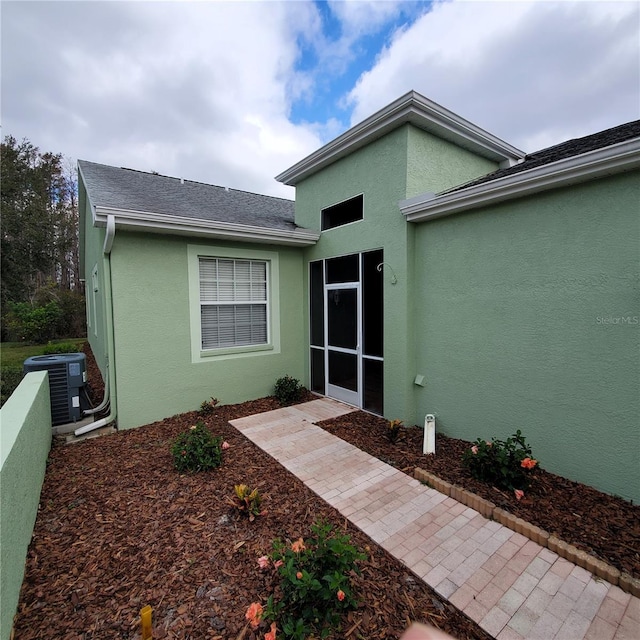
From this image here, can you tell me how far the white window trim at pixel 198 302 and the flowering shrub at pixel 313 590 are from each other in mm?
4443

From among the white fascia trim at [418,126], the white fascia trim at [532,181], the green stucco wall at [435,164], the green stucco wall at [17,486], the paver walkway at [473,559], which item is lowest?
the paver walkway at [473,559]

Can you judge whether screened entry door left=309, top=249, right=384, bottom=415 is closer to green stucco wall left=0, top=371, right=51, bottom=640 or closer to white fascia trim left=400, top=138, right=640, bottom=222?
white fascia trim left=400, top=138, right=640, bottom=222

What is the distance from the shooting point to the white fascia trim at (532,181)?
2922 millimetres

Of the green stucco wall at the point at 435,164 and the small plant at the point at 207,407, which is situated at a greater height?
the green stucco wall at the point at 435,164

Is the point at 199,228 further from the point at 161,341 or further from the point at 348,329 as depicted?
the point at 348,329

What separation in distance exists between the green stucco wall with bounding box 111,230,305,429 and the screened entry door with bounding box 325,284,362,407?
1.63 meters

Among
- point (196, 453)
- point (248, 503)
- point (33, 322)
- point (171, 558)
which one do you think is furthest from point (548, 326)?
point (33, 322)

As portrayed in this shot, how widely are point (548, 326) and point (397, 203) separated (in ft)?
9.32

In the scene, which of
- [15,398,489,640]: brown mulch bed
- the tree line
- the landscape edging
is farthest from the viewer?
the tree line

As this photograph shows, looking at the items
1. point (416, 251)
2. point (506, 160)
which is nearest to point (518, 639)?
point (416, 251)

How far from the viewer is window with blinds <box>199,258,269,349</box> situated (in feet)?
19.9

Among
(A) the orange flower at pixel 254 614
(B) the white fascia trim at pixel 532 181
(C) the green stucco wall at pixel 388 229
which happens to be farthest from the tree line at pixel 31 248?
(A) the orange flower at pixel 254 614

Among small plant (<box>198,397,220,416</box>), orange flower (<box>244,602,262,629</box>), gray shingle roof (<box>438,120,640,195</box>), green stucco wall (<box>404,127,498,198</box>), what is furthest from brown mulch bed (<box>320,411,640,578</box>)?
green stucco wall (<box>404,127,498,198</box>)

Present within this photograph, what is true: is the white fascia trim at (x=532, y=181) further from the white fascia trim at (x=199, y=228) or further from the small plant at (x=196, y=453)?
the small plant at (x=196, y=453)
